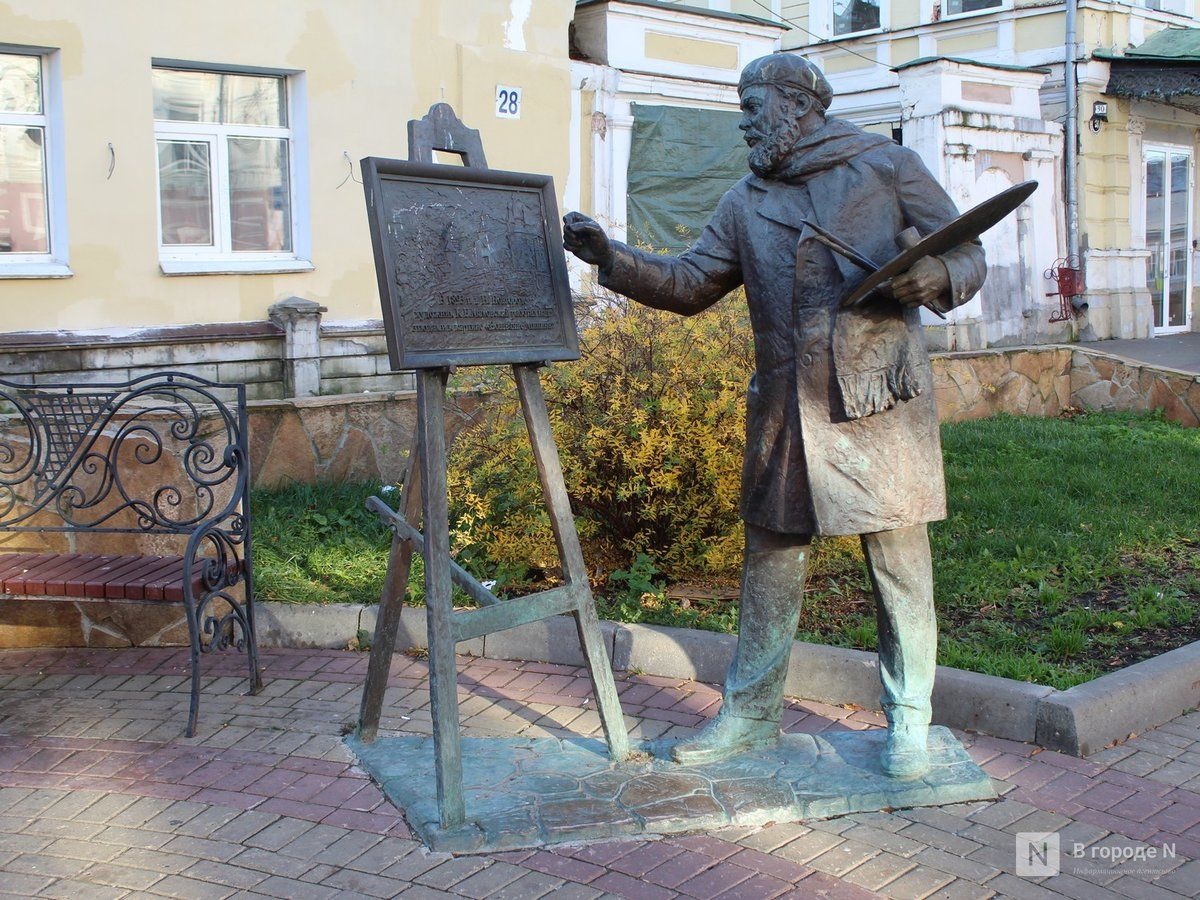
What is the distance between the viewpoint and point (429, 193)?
3951mm

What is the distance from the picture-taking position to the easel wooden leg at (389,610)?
169 inches

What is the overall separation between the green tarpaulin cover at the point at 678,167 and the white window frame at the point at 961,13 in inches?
221

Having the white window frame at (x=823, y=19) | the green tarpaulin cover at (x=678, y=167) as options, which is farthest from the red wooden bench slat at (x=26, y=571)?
the white window frame at (x=823, y=19)

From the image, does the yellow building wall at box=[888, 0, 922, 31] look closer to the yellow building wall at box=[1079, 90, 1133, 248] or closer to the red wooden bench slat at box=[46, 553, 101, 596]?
the yellow building wall at box=[1079, 90, 1133, 248]

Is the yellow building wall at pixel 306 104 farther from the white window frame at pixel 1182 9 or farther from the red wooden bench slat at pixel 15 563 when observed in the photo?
the white window frame at pixel 1182 9

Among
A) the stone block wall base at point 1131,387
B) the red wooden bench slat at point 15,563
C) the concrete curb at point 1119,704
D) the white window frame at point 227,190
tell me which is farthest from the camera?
the stone block wall base at point 1131,387

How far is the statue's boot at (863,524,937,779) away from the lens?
13.2 feet

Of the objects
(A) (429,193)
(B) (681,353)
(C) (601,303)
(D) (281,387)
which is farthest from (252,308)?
(A) (429,193)

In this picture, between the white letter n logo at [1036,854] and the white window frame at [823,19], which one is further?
the white window frame at [823,19]

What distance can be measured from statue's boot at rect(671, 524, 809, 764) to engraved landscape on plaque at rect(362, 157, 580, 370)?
0.91m

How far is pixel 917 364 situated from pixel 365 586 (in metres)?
3.10

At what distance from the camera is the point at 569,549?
13.9 feet

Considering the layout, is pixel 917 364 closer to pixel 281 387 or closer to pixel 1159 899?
pixel 1159 899

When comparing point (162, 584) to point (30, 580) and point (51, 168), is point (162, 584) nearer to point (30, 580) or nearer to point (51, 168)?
point (30, 580)
